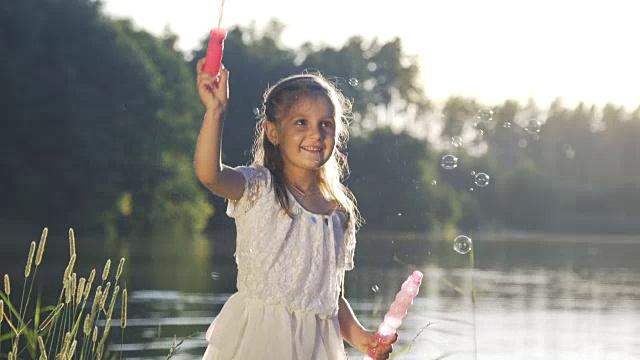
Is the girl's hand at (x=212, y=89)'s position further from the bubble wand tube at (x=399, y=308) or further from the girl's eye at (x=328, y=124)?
the bubble wand tube at (x=399, y=308)

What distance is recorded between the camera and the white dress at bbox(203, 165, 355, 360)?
4.64m

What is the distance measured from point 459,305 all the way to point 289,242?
61.8 ft

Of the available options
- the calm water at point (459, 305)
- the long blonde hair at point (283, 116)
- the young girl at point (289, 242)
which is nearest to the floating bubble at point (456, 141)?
the calm water at point (459, 305)

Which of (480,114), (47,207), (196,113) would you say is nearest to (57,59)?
(47,207)

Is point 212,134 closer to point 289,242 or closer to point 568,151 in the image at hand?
point 289,242

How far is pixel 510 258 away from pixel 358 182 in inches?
337

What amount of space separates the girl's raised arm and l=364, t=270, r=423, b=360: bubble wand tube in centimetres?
59

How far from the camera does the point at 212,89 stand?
427 centimetres

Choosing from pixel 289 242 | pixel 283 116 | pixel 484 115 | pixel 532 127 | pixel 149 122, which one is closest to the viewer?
pixel 289 242

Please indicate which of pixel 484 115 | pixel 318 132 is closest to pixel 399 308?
pixel 318 132

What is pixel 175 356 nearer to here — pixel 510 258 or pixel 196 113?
pixel 510 258

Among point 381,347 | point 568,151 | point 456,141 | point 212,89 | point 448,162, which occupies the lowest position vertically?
point 381,347

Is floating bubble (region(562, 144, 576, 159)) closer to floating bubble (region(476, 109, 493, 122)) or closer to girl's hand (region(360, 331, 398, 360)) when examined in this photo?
floating bubble (region(476, 109, 493, 122))

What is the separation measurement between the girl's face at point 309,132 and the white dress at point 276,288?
11 cm
